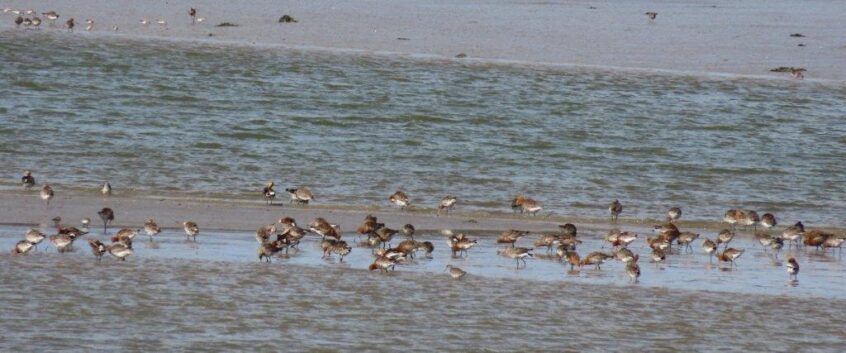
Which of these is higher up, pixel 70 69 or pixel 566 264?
pixel 70 69

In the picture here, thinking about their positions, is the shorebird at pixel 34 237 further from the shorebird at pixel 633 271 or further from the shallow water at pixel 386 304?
the shorebird at pixel 633 271

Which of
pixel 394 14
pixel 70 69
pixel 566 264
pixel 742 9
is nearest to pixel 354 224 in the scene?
pixel 566 264

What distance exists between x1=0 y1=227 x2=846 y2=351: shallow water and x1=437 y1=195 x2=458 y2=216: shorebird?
263cm

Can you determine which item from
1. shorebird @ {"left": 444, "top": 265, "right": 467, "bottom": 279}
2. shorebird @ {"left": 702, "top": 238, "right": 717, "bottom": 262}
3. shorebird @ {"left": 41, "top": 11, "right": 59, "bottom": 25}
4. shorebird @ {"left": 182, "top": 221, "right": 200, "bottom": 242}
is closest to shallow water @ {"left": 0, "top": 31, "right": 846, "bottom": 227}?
shorebird @ {"left": 702, "top": 238, "right": 717, "bottom": 262}

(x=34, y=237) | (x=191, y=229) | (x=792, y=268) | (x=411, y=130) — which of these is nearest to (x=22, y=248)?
(x=34, y=237)

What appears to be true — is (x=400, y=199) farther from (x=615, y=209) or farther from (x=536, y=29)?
(x=536, y=29)

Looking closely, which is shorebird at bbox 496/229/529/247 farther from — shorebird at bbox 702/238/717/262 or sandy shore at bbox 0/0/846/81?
sandy shore at bbox 0/0/846/81

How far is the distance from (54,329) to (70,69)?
18761 mm

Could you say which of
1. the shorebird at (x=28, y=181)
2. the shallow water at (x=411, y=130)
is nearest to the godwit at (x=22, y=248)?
the shorebird at (x=28, y=181)

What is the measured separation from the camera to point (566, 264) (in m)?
14.9

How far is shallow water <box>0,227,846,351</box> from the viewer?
1145cm

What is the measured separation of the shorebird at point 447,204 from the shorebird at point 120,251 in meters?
4.69

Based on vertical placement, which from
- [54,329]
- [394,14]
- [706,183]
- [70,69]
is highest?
[394,14]

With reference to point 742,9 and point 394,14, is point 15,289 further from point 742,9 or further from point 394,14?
point 742,9
